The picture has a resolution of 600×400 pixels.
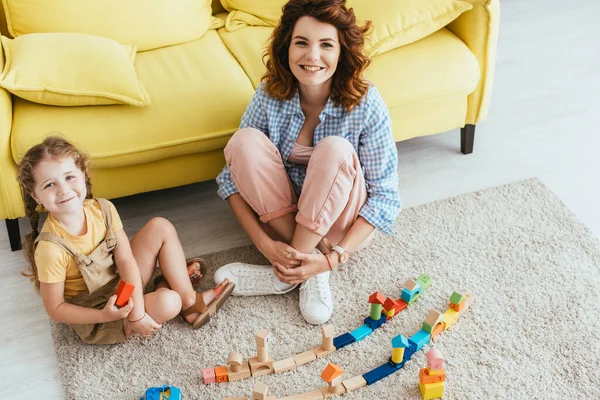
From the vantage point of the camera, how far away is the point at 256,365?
1.60 metres

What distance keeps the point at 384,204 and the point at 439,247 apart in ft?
0.93

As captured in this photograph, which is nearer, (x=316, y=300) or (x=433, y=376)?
(x=433, y=376)

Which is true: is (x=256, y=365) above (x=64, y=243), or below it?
below

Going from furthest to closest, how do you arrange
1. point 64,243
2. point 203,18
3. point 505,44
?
point 505,44 < point 203,18 < point 64,243

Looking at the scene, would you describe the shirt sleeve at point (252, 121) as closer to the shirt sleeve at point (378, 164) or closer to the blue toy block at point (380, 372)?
the shirt sleeve at point (378, 164)

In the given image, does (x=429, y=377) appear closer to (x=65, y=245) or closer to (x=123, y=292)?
(x=123, y=292)

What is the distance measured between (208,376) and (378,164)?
73cm

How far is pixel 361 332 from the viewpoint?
66.6 inches

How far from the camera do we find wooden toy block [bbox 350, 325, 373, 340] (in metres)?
1.68

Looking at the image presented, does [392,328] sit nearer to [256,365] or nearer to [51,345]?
[256,365]

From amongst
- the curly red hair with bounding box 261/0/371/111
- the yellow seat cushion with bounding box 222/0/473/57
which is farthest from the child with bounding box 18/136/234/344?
the yellow seat cushion with bounding box 222/0/473/57

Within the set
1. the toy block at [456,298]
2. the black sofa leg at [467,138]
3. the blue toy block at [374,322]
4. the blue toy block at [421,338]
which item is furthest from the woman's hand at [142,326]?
the black sofa leg at [467,138]

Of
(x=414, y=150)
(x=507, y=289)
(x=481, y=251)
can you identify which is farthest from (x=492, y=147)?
(x=507, y=289)

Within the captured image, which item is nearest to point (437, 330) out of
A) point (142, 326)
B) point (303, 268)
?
point (303, 268)
